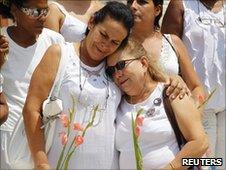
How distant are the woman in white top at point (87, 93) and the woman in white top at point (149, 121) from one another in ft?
0.18

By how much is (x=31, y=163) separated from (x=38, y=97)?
0.36m

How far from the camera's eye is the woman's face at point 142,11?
336 centimetres

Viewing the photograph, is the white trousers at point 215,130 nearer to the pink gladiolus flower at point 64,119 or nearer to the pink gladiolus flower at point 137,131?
the pink gladiolus flower at point 137,131

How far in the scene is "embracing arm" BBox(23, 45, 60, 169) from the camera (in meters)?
2.78

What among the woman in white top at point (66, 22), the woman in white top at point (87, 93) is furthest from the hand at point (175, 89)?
Result: the woman in white top at point (66, 22)

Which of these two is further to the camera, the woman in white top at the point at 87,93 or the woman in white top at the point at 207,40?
the woman in white top at the point at 207,40

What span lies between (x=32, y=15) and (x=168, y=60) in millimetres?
830

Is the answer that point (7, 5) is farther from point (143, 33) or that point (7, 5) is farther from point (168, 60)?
point (168, 60)

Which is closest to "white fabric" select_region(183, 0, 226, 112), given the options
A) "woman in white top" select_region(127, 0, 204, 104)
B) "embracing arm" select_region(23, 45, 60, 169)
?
"woman in white top" select_region(127, 0, 204, 104)

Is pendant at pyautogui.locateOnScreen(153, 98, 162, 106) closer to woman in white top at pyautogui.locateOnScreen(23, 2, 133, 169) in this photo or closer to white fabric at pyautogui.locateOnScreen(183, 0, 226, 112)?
woman in white top at pyautogui.locateOnScreen(23, 2, 133, 169)

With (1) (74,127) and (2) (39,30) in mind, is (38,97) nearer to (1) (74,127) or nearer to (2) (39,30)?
(1) (74,127)

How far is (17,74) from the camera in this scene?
10.1 feet

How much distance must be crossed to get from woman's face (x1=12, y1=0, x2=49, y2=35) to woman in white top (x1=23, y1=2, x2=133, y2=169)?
1.22ft

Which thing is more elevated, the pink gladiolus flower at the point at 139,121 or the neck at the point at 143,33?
the neck at the point at 143,33
